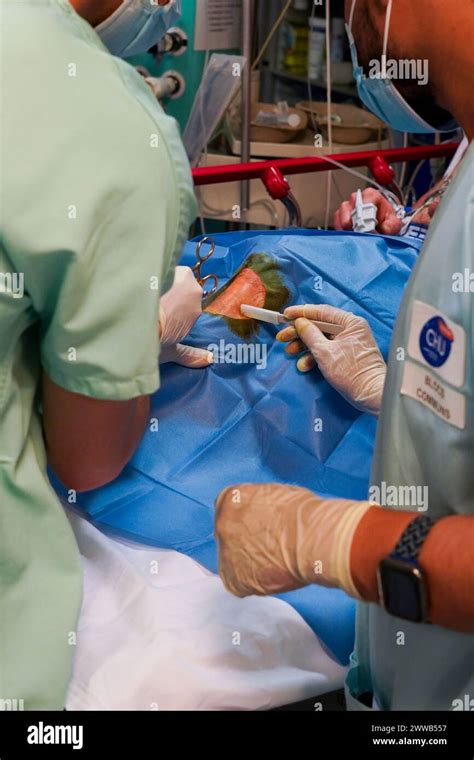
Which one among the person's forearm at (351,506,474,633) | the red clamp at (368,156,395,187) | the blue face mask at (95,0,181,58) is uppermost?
the blue face mask at (95,0,181,58)

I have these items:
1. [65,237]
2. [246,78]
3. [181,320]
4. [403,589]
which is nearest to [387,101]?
[181,320]

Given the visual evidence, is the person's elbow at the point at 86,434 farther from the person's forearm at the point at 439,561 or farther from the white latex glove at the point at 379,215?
the white latex glove at the point at 379,215

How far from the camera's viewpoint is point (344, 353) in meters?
1.69

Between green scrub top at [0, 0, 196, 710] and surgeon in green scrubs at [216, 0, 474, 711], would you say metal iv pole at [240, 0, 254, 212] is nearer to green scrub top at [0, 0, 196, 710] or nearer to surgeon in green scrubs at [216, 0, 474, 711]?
surgeon in green scrubs at [216, 0, 474, 711]

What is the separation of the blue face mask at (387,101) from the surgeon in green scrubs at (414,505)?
4 cm

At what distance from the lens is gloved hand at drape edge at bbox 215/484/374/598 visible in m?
1.02

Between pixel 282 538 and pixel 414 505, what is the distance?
19cm

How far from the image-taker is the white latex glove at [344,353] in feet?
5.46

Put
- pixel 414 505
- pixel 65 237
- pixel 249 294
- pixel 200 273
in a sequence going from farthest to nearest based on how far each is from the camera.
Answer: pixel 200 273 → pixel 249 294 → pixel 414 505 → pixel 65 237

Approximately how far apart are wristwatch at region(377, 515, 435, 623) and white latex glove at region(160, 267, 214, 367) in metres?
0.76

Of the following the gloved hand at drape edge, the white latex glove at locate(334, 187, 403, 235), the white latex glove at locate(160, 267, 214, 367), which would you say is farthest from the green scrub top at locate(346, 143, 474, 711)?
the white latex glove at locate(334, 187, 403, 235)

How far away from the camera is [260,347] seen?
1800mm

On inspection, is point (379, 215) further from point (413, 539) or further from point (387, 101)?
point (413, 539)

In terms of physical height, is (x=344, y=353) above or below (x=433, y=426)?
below
